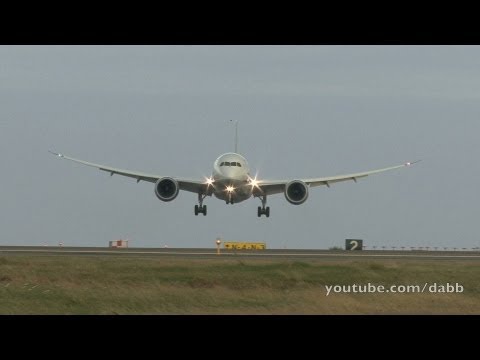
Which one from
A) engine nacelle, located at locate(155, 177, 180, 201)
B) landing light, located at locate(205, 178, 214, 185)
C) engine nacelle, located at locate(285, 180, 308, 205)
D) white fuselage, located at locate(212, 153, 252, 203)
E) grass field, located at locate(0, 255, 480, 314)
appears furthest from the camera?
engine nacelle, located at locate(285, 180, 308, 205)

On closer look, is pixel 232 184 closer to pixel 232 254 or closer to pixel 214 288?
pixel 232 254

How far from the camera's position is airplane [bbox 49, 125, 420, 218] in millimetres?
65938

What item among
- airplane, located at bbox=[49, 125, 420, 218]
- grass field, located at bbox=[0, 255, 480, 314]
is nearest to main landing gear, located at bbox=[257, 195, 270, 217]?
airplane, located at bbox=[49, 125, 420, 218]

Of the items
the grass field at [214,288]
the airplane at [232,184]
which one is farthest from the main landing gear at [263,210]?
the grass field at [214,288]

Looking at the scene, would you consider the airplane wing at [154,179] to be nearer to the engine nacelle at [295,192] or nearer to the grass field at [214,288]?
the engine nacelle at [295,192]

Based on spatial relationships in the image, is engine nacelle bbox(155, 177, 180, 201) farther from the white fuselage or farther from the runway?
the runway

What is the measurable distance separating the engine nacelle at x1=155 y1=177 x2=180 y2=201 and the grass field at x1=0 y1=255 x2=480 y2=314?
24741mm

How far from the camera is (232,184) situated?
2579 inches

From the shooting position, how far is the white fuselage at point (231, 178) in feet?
214

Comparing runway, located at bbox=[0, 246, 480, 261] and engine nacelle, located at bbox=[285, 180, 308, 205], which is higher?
engine nacelle, located at bbox=[285, 180, 308, 205]
